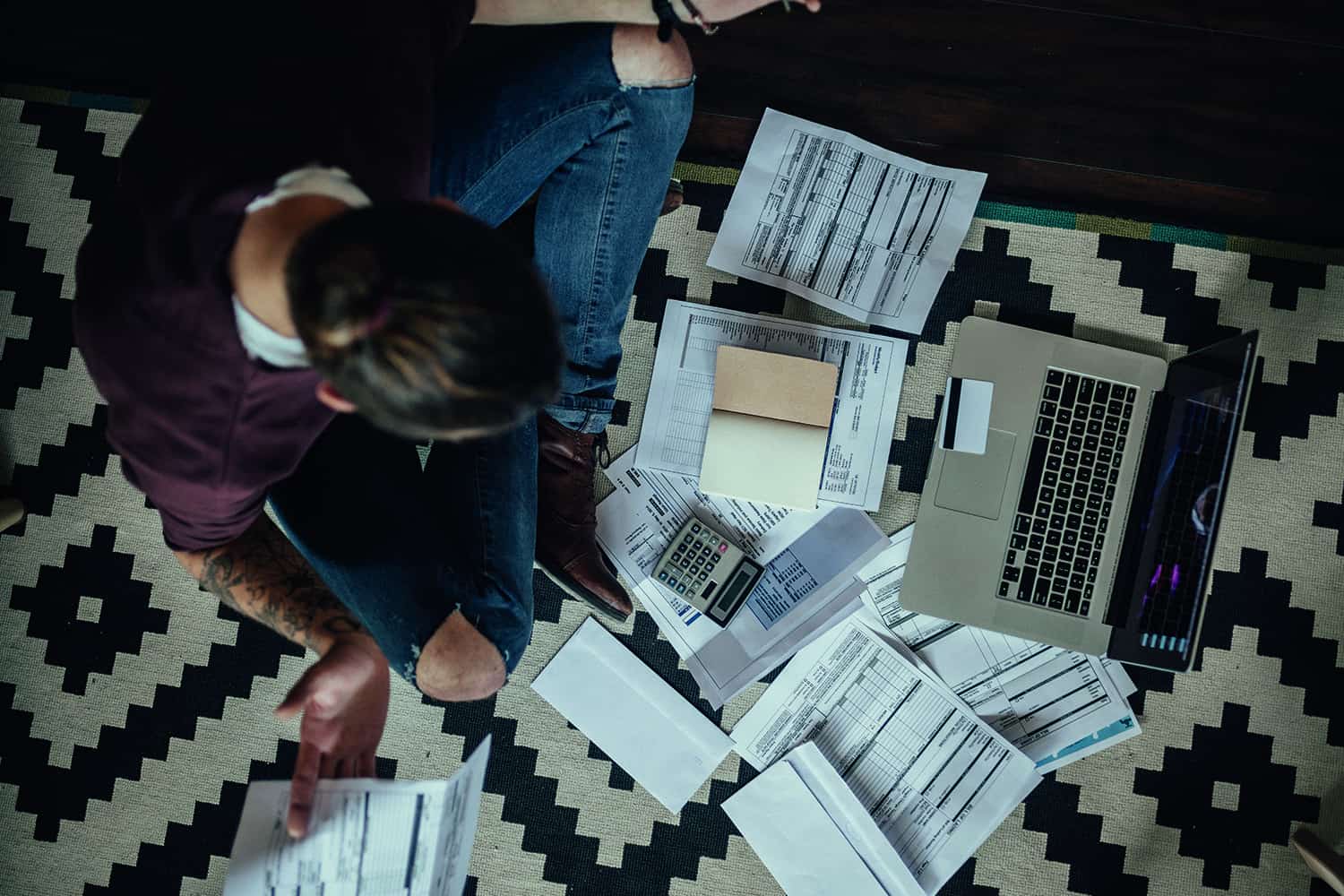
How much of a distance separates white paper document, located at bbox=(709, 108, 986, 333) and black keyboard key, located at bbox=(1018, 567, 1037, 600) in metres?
0.34

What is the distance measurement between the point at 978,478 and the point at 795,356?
0.28 metres

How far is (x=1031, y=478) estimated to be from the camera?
111 centimetres

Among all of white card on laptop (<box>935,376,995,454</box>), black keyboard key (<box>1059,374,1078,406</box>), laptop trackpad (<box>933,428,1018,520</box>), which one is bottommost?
laptop trackpad (<box>933,428,1018,520</box>)

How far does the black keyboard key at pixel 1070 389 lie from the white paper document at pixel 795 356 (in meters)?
0.20

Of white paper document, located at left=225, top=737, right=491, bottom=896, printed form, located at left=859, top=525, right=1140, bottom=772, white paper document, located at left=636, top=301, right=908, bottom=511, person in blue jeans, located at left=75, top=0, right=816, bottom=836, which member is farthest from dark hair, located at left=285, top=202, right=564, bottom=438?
printed form, located at left=859, top=525, right=1140, bottom=772

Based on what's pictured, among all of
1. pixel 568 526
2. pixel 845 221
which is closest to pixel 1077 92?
pixel 845 221

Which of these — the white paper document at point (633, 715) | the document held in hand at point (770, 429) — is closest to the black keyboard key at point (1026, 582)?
the document held in hand at point (770, 429)

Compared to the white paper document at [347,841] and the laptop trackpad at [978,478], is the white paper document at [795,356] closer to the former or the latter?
the laptop trackpad at [978,478]

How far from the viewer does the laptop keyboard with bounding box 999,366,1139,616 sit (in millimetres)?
1101

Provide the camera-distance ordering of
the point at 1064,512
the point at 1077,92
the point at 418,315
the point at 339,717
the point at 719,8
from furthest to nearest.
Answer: the point at 1077,92 → the point at 1064,512 → the point at 719,8 → the point at 339,717 → the point at 418,315

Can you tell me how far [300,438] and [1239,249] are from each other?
1175 mm

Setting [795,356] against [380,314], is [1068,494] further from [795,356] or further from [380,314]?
[380,314]

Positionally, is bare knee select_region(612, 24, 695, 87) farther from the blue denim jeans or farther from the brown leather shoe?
the brown leather shoe

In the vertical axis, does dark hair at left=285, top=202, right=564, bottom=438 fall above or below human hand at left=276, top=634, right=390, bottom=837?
above
